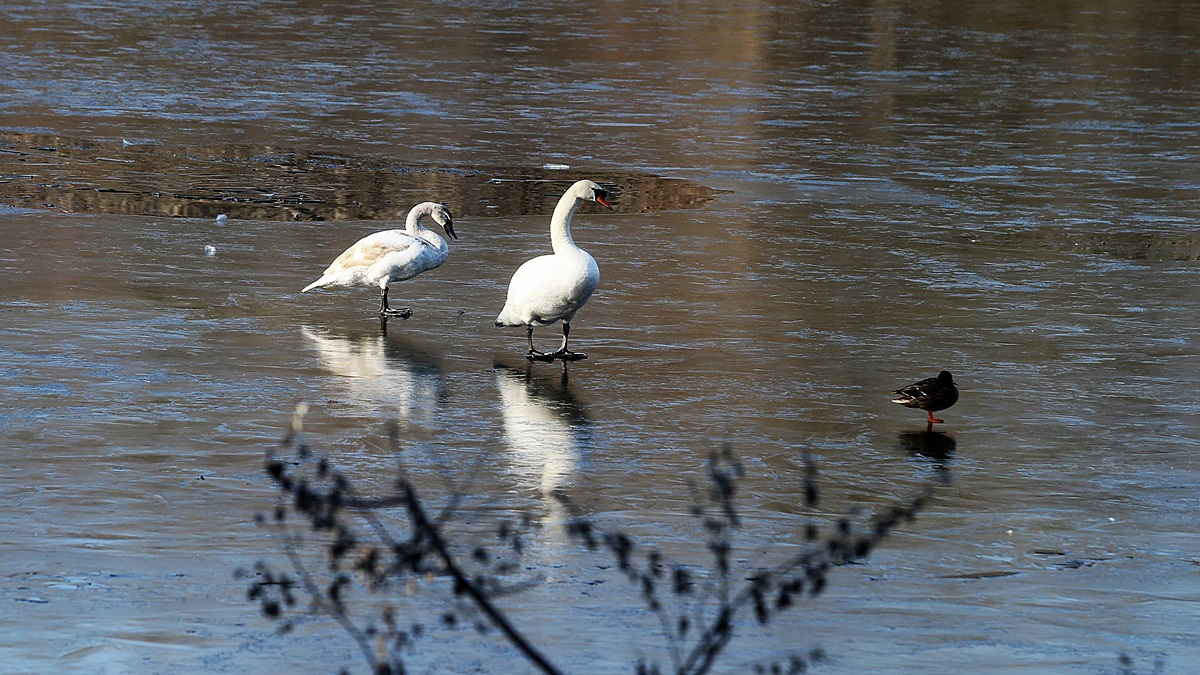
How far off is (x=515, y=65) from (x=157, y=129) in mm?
9608

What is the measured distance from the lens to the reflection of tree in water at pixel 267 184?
1498cm

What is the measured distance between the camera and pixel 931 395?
27.8 ft

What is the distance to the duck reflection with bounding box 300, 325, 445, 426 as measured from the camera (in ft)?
28.7

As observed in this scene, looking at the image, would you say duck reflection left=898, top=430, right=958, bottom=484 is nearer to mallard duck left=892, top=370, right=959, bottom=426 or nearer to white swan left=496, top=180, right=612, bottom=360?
mallard duck left=892, top=370, right=959, bottom=426

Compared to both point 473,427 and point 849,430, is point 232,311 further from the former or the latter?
point 849,430

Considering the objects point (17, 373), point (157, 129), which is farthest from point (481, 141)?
point (17, 373)

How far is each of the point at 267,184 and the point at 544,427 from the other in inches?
339

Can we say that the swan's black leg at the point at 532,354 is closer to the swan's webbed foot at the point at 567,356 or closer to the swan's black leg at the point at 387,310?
the swan's webbed foot at the point at 567,356

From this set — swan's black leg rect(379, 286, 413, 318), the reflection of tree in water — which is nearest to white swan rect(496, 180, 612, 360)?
swan's black leg rect(379, 286, 413, 318)

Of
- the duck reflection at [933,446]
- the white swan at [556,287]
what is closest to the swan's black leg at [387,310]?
the white swan at [556,287]

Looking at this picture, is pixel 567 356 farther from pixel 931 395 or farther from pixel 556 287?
pixel 931 395

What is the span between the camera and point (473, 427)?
837 cm

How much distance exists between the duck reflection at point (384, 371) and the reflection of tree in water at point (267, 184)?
14.6 ft

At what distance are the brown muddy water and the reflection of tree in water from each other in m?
0.08
